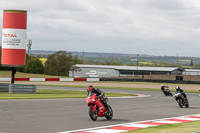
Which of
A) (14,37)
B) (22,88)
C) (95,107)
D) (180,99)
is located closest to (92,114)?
(95,107)

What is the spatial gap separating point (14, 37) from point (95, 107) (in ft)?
69.5

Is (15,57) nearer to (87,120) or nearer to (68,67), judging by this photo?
(87,120)

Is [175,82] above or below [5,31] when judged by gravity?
below

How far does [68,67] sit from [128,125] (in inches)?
4339

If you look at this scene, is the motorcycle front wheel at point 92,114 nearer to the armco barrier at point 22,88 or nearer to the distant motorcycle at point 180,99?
the distant motorcycle at point 180,99

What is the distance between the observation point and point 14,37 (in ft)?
111

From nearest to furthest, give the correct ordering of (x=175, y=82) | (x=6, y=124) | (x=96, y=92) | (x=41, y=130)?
(x=41, y=130) → (x=6, y=124) → (x=96, y=92) → (x=175, y=82)

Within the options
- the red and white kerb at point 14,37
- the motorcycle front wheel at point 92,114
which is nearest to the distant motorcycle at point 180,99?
the motorcycle front wheel at point 92,114

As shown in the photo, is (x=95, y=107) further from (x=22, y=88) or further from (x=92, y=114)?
(x=22, y=88)

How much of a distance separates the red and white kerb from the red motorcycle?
20.9 meters

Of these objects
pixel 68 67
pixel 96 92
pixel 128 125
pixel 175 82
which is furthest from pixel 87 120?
pixel 68 67

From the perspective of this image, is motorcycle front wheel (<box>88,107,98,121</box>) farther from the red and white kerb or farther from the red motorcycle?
the red and white kerb

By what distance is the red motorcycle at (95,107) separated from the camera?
45.8 ft

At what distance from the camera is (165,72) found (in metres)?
123
